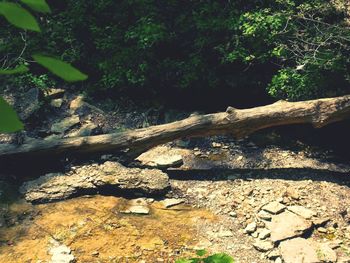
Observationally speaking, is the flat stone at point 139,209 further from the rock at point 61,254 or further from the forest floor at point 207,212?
the rock at point 61,254

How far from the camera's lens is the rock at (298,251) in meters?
5.38

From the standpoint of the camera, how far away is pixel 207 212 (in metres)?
6.39

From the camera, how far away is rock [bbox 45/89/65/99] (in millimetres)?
9055

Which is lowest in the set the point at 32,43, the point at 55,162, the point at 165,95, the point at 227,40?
the point at 55,162

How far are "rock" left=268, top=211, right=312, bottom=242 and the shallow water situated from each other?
95 centimetres

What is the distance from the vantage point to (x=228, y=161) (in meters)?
7.61

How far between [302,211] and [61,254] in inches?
142

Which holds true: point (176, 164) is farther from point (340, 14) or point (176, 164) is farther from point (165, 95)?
point (340, 14)

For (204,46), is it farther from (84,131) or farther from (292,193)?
(292,193)

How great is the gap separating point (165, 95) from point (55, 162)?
2989 mm

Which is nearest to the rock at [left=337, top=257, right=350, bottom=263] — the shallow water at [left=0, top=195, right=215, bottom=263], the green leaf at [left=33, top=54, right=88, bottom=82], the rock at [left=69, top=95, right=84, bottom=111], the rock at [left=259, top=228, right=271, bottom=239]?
the rock at [left=259, top=228, right=271, bottom=239]

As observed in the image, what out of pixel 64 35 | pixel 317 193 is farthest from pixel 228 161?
pixel 64 35

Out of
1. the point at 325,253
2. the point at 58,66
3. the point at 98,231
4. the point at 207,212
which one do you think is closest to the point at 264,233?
the point at 325,253

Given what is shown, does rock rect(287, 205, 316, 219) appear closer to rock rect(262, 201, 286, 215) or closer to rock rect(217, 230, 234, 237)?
rock rect(262, 201, 286, 215)
